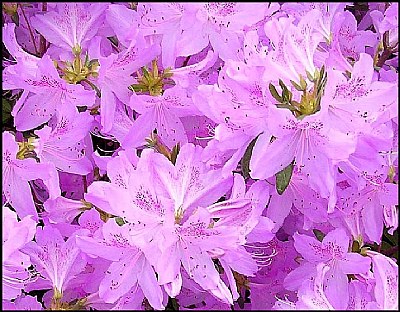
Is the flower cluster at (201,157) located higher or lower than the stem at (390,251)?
higher

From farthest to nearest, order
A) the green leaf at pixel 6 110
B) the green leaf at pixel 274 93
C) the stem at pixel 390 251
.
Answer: the green leaf at pixel 6 110 < the stem at pixel 390 251 < the green leaf at pixel 274 93

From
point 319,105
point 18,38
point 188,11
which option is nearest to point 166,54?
point 188,11

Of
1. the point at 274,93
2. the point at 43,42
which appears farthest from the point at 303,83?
the point at 43,42

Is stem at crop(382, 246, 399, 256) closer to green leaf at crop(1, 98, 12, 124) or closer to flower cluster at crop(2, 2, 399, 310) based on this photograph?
flower cluster at crop(2, 2, 399, 310)

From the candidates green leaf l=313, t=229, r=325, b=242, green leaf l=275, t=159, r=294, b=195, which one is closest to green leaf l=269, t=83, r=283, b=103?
green leaf l=275, t=159, r=294, b=195

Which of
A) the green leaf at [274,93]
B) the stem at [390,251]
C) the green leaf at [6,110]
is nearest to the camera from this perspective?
the green leaf at [274,93]

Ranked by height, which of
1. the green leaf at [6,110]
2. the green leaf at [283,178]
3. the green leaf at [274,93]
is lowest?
the green leaf at [6,110]

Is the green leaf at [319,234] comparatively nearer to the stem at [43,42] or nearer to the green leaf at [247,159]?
the green leaf at [247,159]

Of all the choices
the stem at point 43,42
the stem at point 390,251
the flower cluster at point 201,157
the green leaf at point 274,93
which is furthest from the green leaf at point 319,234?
the stem at point 43,42
